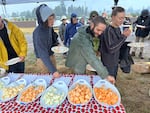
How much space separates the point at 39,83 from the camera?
135cm

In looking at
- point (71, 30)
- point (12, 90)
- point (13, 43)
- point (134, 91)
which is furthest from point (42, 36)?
point (71, 30)

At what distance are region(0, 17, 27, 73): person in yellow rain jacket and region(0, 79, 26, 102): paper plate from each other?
1.59ft

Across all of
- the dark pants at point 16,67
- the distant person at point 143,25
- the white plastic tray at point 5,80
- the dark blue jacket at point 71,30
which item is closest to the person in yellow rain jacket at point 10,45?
the dark pants at point 16,67

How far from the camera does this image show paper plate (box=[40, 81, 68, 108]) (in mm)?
1110

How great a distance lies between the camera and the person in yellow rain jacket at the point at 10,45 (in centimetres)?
185

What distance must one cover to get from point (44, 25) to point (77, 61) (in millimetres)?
374

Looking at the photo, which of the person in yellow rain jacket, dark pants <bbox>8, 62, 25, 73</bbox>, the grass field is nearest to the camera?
the person in yellow rain jacket

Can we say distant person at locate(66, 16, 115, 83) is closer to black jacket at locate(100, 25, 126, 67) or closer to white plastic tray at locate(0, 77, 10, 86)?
black jacket at locate(100, 25, 126, 67)

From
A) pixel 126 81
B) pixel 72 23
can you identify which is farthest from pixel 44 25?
pixel 72 23

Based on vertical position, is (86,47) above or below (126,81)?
above

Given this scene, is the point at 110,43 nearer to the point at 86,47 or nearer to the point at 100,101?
the point at 86,47

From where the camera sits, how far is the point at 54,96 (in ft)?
3.85

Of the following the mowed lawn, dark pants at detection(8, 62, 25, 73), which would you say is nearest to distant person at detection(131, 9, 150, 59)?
the mowed lawn

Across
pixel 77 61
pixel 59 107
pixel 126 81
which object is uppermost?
pixel 77 61
